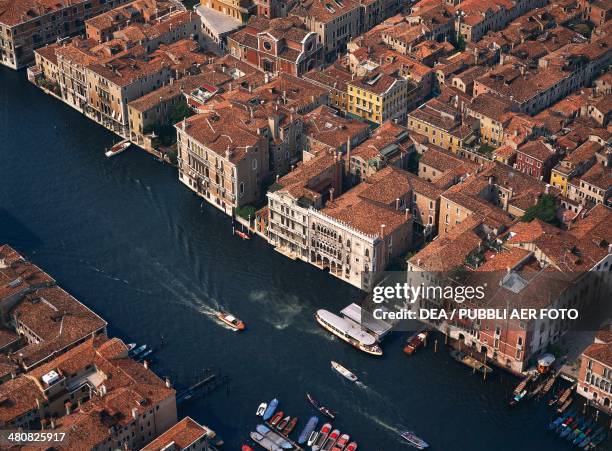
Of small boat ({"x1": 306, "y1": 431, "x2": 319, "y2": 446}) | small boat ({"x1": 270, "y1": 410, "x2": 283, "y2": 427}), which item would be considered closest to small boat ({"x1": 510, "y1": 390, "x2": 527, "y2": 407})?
small boat ({"x1": 306, "y1": 431, "x2": 319, "y2": 446})

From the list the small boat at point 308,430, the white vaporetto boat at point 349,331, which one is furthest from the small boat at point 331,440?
the white vaporetto boat at point 349,331

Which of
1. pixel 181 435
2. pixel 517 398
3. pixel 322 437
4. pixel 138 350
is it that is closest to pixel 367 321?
pixel 322 437

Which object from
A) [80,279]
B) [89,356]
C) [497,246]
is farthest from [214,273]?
[497,246]

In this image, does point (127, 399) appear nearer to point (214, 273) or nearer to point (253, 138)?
point (214, 273)

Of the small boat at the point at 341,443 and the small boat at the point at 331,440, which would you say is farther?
the small boat at the point at 331,440

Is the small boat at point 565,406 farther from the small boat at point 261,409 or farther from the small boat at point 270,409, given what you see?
the small boat at point 261,409

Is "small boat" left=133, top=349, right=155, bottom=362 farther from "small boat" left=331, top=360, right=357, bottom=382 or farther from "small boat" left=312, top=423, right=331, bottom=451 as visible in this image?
"small boat" left=312, top=423, right=331, bottom=451
